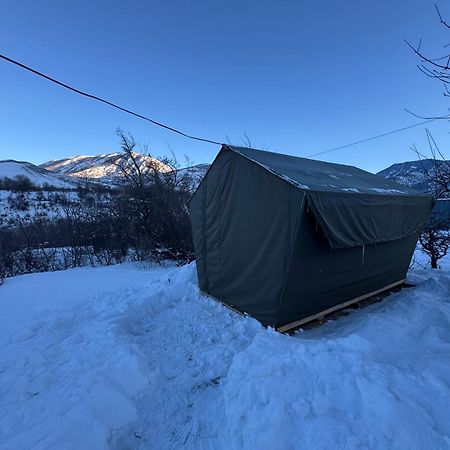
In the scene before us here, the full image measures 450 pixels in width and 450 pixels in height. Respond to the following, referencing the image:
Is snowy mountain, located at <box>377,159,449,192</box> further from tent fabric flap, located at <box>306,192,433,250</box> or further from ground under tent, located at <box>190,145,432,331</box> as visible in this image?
ground under tent, located at <box>190,145,432,331</box>

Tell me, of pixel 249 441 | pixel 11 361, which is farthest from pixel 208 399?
pixel 11 361

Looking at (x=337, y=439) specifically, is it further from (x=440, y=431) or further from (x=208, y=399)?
(x=208, y=399)

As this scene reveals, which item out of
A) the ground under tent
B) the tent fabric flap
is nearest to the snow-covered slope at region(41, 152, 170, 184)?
the ground under tent

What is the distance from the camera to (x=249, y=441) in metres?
2.23

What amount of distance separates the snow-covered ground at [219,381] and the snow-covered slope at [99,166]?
12399 mm

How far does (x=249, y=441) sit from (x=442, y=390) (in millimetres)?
1686

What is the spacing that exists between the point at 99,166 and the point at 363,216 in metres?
64.3

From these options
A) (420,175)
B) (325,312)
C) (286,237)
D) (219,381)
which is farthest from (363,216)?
(420,175)

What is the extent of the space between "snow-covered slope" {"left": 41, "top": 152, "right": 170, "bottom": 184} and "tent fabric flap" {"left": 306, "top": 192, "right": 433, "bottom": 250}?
527 inches

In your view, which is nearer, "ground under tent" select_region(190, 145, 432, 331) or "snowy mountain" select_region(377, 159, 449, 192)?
"ground under tent" select_region(190, 145, 432, 331)

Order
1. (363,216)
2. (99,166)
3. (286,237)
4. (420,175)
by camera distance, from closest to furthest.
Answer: (286,237)
(363,216)
(420,175)
(99,166)

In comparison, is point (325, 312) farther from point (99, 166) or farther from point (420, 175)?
point (99, 166)

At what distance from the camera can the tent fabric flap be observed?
12.4ft

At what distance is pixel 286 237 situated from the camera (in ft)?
12.5
